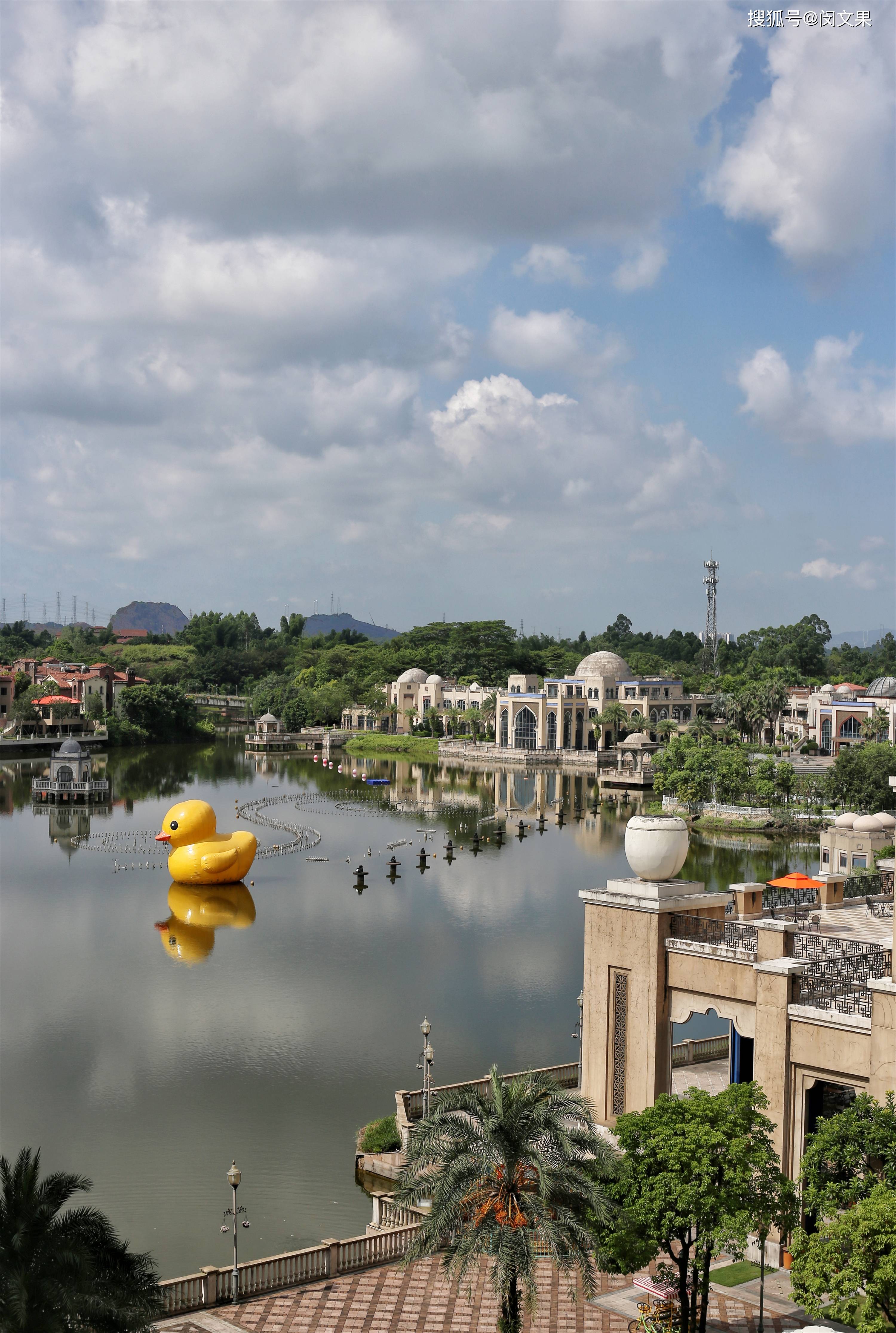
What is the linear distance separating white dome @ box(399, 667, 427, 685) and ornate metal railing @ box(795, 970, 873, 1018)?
100100mm

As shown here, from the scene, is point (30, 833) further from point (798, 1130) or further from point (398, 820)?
point (798, 1130)

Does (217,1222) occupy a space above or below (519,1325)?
below

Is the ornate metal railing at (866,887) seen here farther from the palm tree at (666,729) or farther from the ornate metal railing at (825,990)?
the palm tree at (666,729)

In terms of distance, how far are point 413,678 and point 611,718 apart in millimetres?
25509

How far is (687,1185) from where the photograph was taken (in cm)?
1274

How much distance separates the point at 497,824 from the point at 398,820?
5.06 m

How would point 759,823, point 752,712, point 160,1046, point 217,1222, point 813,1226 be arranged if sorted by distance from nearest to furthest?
point 813,1226
point 217,1222
point 160,1046
point 759,823
point 752,712

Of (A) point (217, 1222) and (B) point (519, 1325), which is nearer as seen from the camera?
(B) point (519, 1325)

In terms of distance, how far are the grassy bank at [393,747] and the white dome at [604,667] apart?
45.1 feet

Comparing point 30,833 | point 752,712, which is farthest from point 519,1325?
point 752,712

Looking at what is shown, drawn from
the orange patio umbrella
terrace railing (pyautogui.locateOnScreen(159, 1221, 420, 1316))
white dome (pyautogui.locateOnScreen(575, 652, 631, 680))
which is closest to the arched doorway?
white dome (pyautogui.locateOnScreen(575, 652, 631, 680))

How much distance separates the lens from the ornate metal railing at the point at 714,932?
16.9 metres

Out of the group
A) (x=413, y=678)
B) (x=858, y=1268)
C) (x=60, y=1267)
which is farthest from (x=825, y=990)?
(x=413, y=678)

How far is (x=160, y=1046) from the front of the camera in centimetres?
2648
